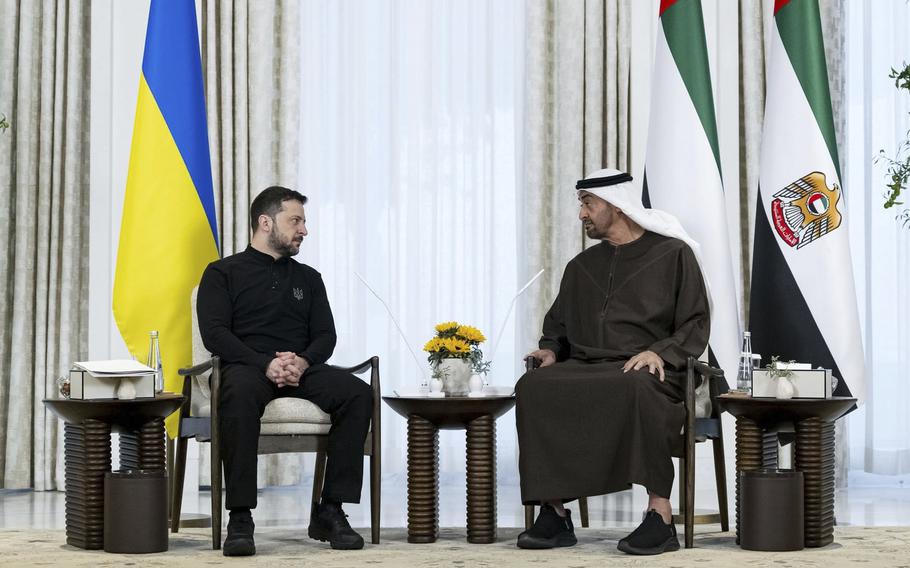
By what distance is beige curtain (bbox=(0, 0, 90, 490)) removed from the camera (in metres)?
5.43

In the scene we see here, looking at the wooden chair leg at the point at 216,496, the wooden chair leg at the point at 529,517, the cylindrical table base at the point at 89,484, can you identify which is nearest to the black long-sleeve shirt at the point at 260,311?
the wooden chair leg at the point at 216,496

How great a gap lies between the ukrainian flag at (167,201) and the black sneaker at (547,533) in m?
1.54

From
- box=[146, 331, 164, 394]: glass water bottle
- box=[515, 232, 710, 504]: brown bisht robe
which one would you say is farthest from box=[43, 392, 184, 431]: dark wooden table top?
box=[515, 232, 710, 504]: brown bisht robe

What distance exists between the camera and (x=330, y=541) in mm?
3682

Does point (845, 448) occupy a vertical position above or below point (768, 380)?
below

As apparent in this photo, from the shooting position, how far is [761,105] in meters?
5.48

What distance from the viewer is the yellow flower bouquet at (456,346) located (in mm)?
3996

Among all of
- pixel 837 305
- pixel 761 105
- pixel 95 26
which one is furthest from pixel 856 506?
pixel 95 26

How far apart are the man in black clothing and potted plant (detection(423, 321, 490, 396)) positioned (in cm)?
30

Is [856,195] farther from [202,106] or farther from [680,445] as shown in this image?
[202,106]

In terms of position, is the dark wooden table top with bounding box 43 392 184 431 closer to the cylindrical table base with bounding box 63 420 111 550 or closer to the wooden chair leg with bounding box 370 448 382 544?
the cylindrical table base with bounding box 63 420 111 550

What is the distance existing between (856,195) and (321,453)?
3.10 metres

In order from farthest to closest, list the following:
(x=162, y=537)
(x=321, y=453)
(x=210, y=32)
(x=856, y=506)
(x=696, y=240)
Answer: (x=210, y=32) → (x=856, y=506) → (x=696, y=240) → (x=321, y=453) → (x=162, y=537)

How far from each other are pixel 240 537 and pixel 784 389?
1752 millimetres
